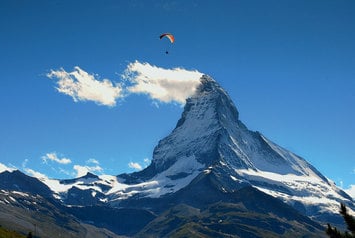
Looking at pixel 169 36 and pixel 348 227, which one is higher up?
pixel 169 36

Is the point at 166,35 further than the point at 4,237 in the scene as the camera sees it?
Yes

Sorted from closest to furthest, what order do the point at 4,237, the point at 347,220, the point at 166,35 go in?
the point at 347,220
the point at 4,237
the point at 166,35

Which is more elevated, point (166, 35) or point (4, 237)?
point (166, 35)

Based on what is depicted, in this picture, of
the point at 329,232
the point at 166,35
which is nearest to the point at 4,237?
the point at 166,35

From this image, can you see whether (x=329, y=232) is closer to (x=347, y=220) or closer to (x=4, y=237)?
(x=347, y=220)

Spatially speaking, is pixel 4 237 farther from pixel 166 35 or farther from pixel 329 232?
pixel 329 232

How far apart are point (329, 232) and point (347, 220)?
6.16 ft

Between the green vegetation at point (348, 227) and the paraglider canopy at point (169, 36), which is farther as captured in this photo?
the paraglider canopy at point (169, 36)

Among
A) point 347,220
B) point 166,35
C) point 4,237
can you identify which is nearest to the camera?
point 347,220

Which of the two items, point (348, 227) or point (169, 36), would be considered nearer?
point (348, 227)

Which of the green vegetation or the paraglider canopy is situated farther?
the paraglider canopy

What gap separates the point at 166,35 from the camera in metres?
141

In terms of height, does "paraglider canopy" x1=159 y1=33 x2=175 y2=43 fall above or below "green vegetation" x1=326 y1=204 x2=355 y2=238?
above

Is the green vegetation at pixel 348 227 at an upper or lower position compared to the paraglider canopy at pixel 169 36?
lower
